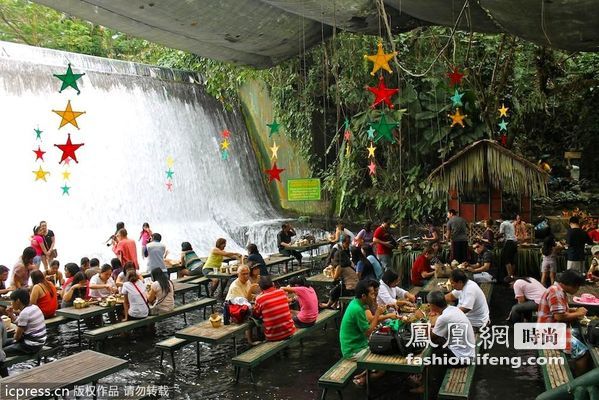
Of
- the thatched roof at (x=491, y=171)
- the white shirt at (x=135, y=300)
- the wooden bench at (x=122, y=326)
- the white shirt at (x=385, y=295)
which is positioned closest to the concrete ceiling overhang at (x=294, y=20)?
the white shirt at (x=135, y=300)

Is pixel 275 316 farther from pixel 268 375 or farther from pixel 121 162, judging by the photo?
pixel 121 162

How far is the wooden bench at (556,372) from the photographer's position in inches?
187

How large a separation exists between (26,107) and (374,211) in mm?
11433

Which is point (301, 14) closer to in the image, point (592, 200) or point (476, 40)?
point (476, 40)

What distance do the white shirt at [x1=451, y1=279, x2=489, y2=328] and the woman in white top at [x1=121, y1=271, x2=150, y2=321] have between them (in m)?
4.50

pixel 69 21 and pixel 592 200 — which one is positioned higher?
pixel 69 21

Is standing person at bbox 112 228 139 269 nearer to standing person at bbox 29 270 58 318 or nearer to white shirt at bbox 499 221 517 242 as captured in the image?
standing person at bbox 29 270 58 318

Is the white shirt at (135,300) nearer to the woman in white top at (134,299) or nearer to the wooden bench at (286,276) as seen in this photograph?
the woman in white top at (134,299)

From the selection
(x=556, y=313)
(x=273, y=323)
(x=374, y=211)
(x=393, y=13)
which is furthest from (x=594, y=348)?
(x=374, y=211)

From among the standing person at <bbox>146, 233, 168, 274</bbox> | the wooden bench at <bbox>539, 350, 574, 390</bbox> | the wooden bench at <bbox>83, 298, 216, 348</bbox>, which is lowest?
the wooden bench at <bbox>539, 350, 574, 390</bbox>

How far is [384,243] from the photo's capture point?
11070 mm

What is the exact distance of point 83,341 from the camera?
26.4 ft

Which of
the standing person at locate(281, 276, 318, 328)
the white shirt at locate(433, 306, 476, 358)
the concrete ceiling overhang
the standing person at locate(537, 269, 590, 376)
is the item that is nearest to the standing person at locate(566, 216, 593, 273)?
the concrete ceiling overhang

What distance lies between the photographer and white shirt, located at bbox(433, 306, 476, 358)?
5.44m
